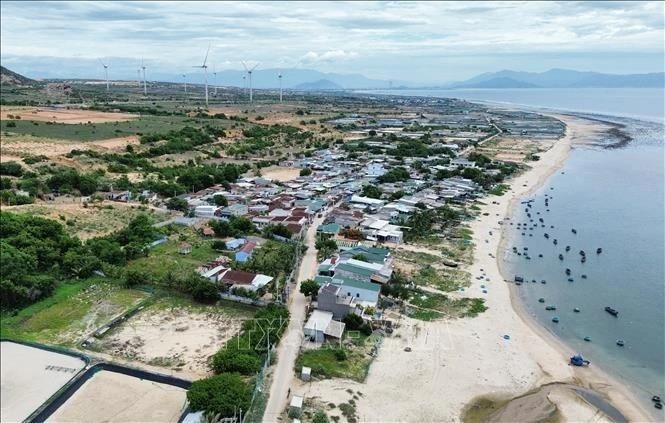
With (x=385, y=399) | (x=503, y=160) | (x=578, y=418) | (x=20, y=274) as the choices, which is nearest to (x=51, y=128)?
(x=20, y=274)

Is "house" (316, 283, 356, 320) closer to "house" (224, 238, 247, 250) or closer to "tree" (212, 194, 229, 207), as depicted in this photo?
"house" (224, 238, 247, 250)

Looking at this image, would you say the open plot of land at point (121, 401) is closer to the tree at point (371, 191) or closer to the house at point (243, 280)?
the house at point (243, 280)

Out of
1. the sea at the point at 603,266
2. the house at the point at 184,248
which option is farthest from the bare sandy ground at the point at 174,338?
the sea at the point at 603,266

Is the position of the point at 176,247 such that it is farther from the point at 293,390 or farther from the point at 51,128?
the point at 51,128

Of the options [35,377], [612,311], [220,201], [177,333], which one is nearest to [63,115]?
[220,201]

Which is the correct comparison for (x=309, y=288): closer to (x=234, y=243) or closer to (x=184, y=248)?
(x=234, y=243)

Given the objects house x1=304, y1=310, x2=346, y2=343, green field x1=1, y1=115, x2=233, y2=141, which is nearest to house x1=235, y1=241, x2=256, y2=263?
house x1=304, y1=310, x2=346, y2=343
